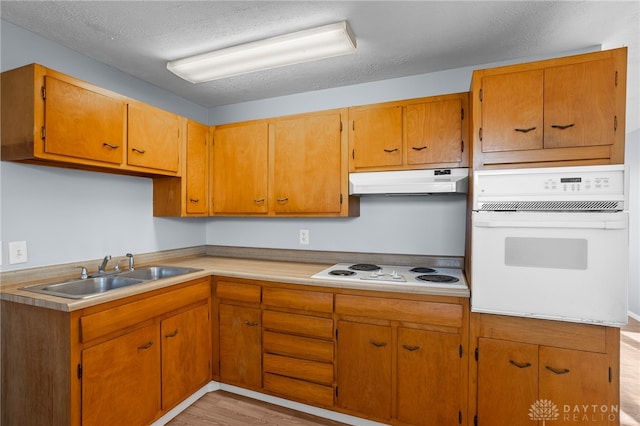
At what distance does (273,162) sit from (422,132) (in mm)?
1208

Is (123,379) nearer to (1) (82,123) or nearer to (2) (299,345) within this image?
(2) (299,345)

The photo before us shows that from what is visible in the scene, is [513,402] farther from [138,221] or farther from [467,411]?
[138,221]

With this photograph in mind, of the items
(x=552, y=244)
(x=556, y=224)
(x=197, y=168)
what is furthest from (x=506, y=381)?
(x=197, y=168)

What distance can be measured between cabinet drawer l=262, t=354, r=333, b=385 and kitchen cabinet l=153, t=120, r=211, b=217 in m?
1.38

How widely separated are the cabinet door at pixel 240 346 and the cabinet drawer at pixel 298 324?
9 centimetres

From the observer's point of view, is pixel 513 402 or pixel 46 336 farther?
pixel 513 402

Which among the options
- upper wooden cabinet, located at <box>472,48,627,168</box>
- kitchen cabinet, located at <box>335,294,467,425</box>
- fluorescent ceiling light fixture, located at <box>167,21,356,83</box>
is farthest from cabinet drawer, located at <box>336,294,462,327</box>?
fluorescent ceiling light fixture, located at <box>167,21,356,83</box>

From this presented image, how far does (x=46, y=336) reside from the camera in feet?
5.31

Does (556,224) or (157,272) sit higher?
(556,224)

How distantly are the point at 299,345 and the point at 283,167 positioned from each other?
1379mm

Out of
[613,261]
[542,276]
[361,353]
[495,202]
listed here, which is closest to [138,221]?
[361,353]

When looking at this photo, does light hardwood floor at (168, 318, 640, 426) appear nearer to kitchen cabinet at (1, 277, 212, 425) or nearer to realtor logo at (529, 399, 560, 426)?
kitchen cabinet at (1, 277, 212, 425)

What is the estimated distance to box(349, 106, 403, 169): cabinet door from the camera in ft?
7.62

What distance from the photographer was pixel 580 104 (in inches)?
64.7
